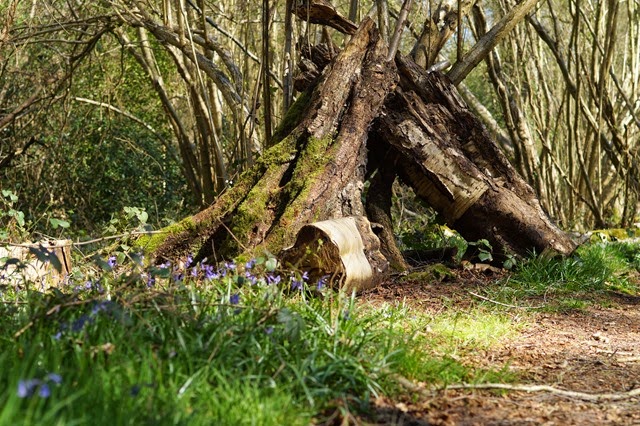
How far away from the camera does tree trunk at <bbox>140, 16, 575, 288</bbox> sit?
612 centimetres

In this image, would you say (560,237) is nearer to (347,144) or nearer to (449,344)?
(347,144)

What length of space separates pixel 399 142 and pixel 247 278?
2834mm

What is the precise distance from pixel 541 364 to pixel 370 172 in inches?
133

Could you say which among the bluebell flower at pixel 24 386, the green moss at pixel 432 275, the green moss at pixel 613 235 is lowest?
the bluebell flower at pixel 24 386

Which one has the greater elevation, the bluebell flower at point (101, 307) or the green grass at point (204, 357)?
the bluebell flower at point (101, 307)

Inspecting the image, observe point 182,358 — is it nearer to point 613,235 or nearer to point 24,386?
point 24,386

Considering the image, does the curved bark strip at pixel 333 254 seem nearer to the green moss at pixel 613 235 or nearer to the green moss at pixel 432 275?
the green moss at pixel 432 275

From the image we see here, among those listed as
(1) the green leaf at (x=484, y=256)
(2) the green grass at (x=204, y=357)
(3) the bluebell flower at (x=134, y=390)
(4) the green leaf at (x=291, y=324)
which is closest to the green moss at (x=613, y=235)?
(1) the green leaf at (x=484, y=256)

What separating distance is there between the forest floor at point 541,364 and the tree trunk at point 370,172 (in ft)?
1.81

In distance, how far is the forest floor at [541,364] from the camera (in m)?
3.46

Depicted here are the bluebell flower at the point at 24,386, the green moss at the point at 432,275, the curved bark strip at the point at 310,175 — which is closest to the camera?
the bluebell flower at the point at 24,386

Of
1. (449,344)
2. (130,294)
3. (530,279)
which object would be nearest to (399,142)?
(530,279)

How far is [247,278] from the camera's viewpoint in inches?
172

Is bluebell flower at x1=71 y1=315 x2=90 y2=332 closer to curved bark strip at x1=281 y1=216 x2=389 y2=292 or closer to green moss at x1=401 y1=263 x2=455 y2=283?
curved bark strip at x1=281 y1=216 x2=389 y2=292
